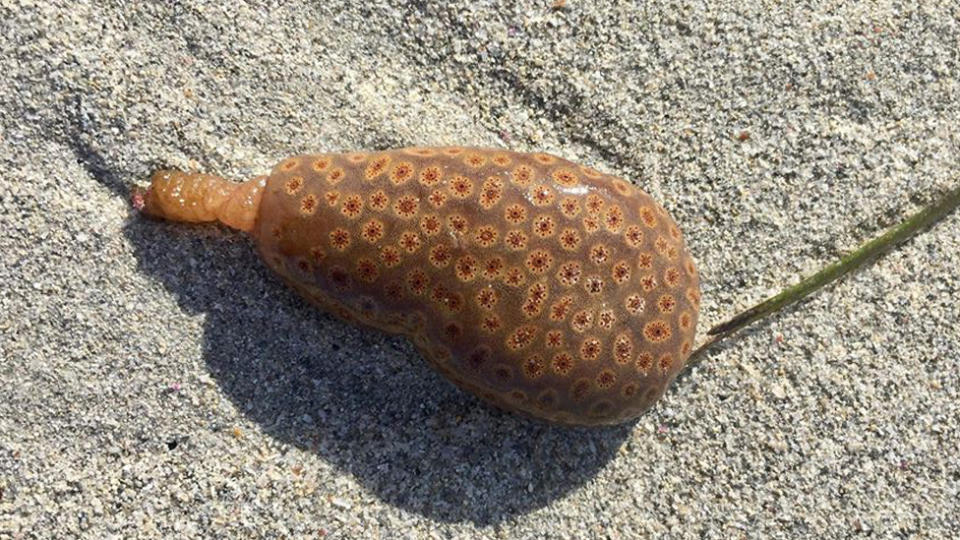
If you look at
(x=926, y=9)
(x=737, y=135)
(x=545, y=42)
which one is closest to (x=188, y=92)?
(x=545, y=42)

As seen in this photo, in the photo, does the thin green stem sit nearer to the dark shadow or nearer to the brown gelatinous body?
the brown gelatinous body

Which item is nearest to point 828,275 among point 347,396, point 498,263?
point 498,263

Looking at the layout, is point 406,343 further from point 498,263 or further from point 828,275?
point 828,275

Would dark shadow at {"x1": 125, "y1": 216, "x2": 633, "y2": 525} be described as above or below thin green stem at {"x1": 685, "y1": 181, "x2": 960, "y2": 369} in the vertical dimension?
below

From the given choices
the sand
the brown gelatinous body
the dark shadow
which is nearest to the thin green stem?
the sand

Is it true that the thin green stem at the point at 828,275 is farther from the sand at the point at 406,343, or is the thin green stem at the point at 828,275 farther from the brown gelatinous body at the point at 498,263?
the brown gelatinous body at the point at 498,263
